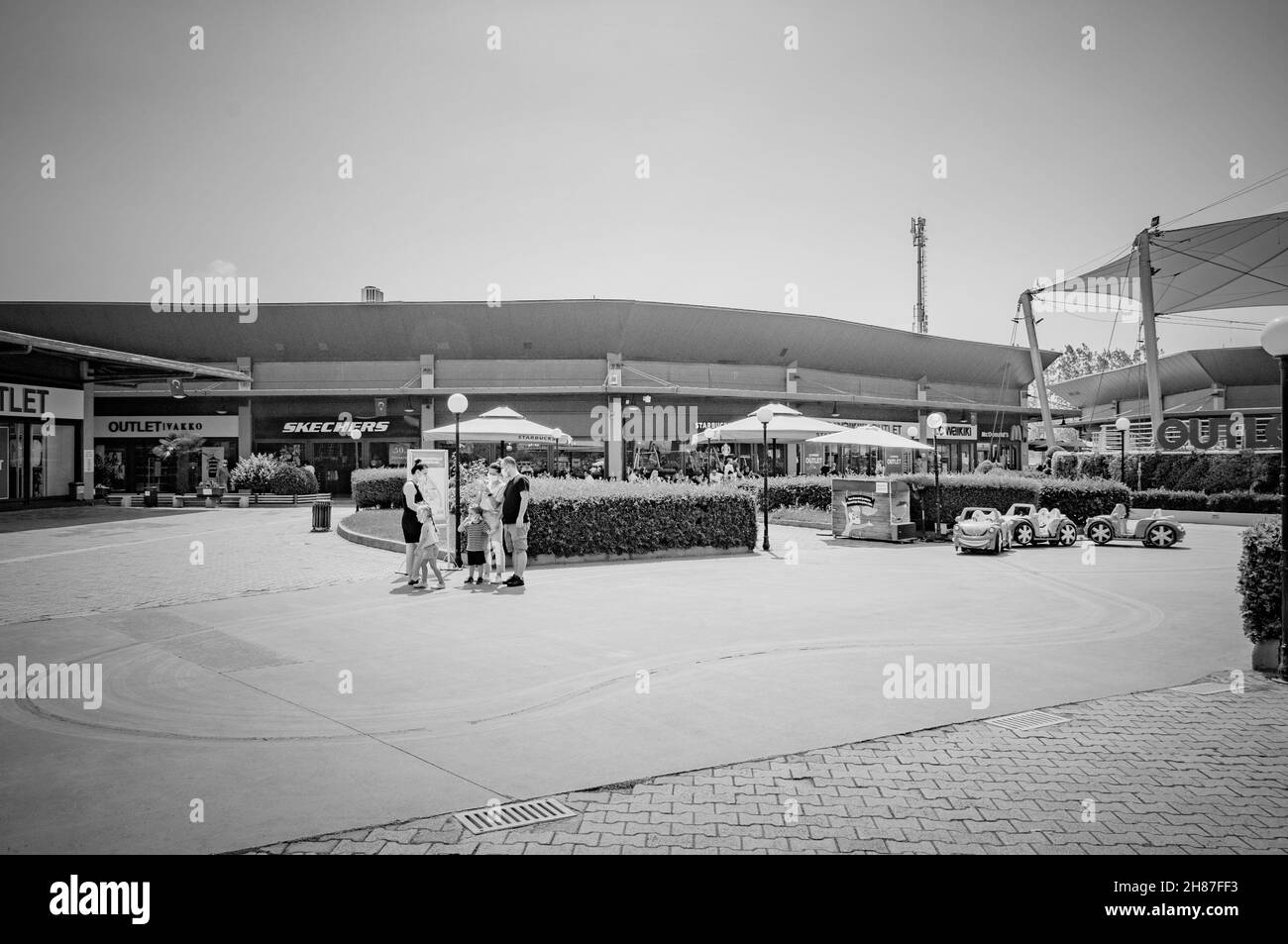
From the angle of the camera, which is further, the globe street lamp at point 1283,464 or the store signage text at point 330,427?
the store signage text at point 330,427

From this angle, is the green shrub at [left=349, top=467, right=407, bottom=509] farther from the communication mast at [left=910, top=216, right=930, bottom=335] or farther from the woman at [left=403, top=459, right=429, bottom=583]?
the communication mast at [left=910, top=216, right=930, bottom=335]

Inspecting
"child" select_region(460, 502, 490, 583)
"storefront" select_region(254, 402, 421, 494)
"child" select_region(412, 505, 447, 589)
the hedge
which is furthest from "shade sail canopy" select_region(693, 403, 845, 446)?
"storefront" select_region(254, 402, 421, 494)

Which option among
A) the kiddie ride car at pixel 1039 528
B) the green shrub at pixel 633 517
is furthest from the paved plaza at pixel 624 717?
A: the kiddie ride car at pixel 1039 528

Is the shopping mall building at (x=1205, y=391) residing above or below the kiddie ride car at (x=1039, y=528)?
above

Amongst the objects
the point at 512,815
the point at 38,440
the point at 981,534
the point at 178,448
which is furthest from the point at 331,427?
the point at 512,815

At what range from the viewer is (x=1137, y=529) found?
16.9 meters

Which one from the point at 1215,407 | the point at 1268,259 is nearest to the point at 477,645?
the point at 1268,259

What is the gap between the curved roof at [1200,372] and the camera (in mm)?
50062

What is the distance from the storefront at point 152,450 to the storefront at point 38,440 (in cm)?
980

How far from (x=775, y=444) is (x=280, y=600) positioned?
1293 inches

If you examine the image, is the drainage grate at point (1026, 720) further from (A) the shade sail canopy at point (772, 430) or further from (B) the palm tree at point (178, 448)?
(B) the palm tree at point (178, 448)

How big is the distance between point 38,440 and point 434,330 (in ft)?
55.6

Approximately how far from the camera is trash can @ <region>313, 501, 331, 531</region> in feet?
64.5
